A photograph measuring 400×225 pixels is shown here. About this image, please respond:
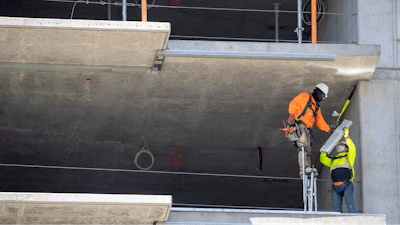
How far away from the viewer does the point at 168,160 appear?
1148 cm

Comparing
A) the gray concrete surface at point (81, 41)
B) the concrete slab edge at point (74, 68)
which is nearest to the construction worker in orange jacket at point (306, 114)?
the gray concrete surface at point (81, 41)

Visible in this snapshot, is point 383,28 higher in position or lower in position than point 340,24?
lower

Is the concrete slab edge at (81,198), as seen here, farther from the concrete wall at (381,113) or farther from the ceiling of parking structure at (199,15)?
the ceiling of parking structure at (199,15)

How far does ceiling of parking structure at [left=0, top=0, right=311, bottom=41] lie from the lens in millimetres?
11477

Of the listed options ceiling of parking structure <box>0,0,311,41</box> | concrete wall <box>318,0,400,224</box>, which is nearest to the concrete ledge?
concrete wall <box>318,0,400,224</box>

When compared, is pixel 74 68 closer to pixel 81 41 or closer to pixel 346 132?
pixel 81 41

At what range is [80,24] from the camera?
7.14 m

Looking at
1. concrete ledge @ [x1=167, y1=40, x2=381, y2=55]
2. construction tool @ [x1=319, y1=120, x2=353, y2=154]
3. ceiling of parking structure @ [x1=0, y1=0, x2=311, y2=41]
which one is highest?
ceiling of parking structure @ [x1=0, y1=0, x2=311, y2=41]

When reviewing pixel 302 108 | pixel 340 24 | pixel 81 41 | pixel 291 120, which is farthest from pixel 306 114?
pixel 81 41

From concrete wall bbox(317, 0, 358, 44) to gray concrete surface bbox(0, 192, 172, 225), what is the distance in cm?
440

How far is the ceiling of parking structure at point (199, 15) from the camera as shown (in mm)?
11477

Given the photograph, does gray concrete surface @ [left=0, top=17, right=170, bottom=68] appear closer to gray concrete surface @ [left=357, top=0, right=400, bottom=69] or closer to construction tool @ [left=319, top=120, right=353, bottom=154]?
construction tool @ [left=319, top=120, right=353, bottom=154]

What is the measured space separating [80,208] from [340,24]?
5.50 metres

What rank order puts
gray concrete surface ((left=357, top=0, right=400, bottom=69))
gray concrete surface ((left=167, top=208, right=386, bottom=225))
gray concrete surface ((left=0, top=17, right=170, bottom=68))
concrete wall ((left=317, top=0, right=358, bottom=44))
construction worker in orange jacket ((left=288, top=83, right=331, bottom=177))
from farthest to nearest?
concrete wall ((left=317, top=0, right=358, bottom=44)), gray concrete surface ((left=357, top=0, right=400, bottom=69)), construction worker in orange jacket ((left=288, top=83, right=331, bottom=177)), gray concrete surface ((left=0, top=17, right=170, bottom=68)), gray concrete surface ((left=167, top=208, right=386, bottom=225))
